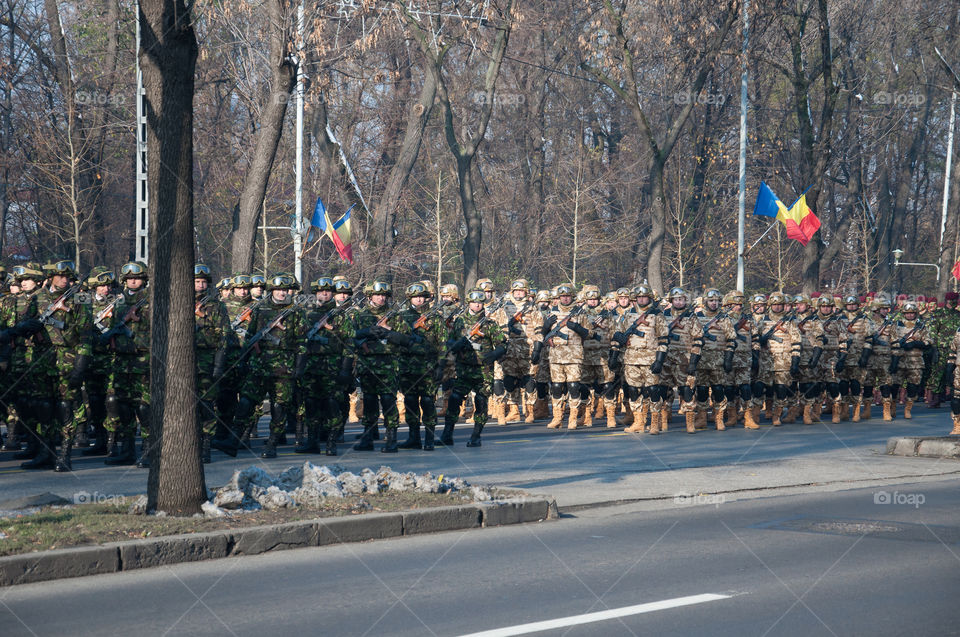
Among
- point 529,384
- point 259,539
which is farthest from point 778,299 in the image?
point 259,539

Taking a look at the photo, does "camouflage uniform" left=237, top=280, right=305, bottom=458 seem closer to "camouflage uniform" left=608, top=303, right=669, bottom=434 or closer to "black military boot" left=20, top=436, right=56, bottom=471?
"black military boot" left=20, top=436, right=56, bottom=471

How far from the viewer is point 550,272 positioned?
4438cm

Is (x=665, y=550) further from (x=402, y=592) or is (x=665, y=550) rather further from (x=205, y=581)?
(x=205, y=581)

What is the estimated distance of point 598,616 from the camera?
264 inches

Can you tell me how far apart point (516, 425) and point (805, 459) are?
5.16 metres

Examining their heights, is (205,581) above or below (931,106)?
below

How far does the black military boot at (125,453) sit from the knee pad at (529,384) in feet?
25.2

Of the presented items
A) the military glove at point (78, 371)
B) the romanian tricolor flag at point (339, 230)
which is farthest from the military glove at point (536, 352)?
the romanian tricolor flag at point (339, 230)

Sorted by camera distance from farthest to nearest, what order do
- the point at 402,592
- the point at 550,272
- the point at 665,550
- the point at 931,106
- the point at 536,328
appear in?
1. the point at 931,106
2. the point at 550,272
3. the point at 536,328
4. the point at 665,550
5. the point at 402,592

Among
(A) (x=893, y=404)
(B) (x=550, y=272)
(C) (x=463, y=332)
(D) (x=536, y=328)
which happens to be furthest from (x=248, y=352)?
(B) (x=550, y=272)

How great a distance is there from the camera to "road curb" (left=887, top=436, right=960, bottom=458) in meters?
15.3

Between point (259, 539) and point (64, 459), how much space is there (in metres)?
4.35

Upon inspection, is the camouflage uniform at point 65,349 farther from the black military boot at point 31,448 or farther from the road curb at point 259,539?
the road curb at point 259,539

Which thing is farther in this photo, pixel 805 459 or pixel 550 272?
pixel 550 272
